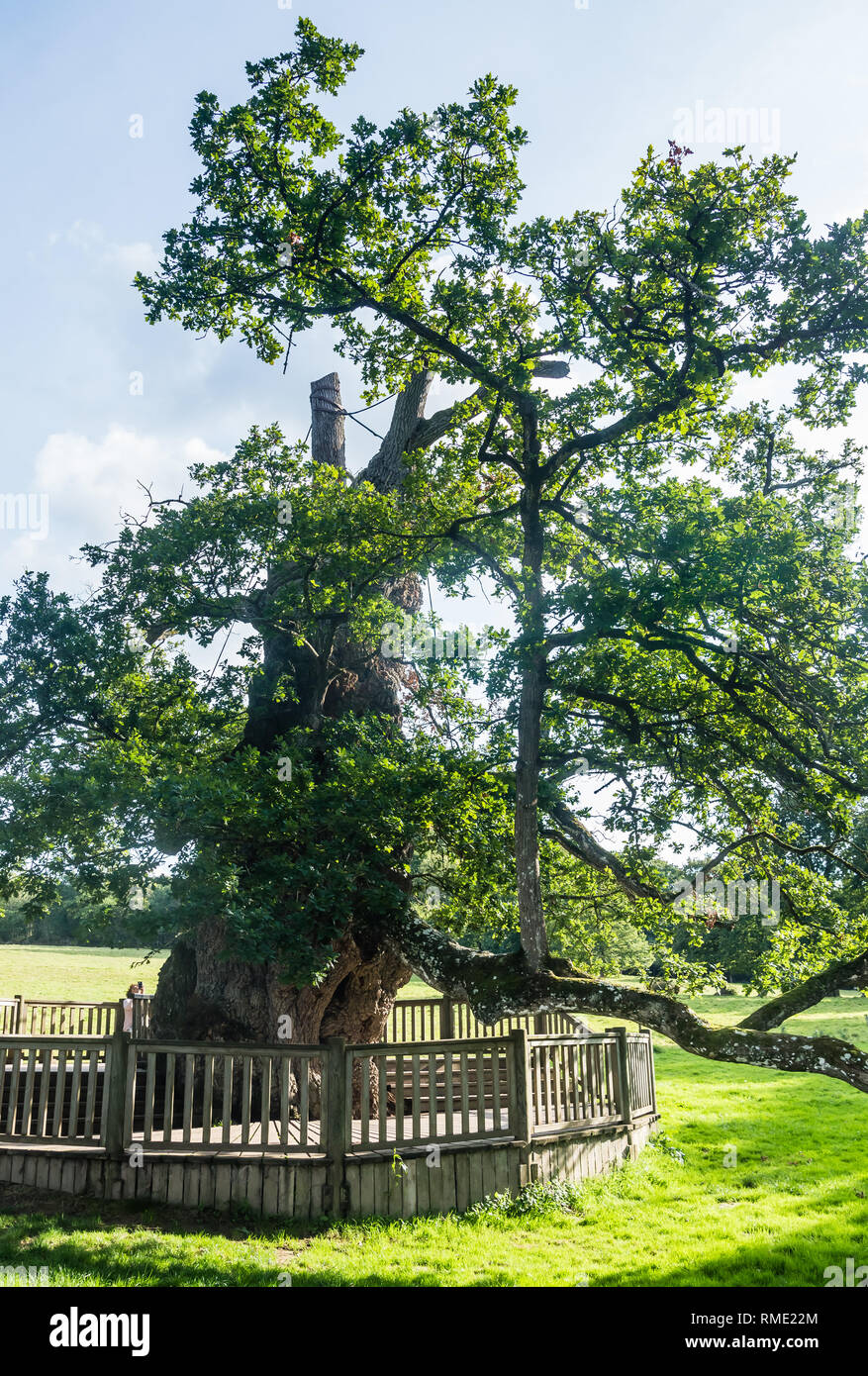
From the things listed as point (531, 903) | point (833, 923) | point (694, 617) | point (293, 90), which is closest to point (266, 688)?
point (531, 903)

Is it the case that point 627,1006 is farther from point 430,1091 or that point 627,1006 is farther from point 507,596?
point 507,596

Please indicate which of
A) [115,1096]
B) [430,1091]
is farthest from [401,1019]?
[115,1096]

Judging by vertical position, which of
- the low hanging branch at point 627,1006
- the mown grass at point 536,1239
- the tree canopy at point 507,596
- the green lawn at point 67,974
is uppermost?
the tree canopy at point 507,596

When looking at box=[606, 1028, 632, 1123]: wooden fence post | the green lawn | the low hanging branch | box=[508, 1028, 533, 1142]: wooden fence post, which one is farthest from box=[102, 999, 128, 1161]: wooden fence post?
the green lawn

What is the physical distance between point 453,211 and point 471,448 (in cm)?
297

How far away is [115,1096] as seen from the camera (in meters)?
9.24

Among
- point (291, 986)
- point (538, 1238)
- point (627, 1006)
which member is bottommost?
Result: point (538, 1238)

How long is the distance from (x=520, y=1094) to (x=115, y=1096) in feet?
14.4

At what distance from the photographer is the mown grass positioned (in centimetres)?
705

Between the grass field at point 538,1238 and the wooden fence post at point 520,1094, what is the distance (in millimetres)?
627

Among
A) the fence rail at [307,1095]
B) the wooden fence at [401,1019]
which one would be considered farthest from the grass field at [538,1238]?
the wooden fence at [401,1019]

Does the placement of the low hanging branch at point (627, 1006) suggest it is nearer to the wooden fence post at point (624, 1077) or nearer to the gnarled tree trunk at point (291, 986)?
the gnarled tree trunk at point (291, 986)

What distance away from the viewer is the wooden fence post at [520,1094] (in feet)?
31.9

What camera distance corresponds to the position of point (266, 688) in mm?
13039
